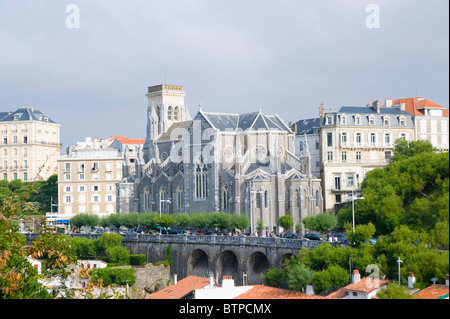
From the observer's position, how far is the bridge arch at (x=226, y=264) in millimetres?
79125

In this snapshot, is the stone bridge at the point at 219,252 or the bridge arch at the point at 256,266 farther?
the bridge arch at the point at 256,266

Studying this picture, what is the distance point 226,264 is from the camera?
80.2m

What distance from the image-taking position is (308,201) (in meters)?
89.6

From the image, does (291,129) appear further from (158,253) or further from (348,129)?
(158,253)

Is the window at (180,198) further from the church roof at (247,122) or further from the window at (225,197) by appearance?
the church roof at (247,122)

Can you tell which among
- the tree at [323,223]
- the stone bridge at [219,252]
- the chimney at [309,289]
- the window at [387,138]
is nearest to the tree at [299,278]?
the chimney at [309,289]

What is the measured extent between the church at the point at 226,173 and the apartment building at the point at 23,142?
22160mm

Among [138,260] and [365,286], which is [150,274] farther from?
[365,286]

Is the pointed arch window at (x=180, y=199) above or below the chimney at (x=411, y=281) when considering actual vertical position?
above

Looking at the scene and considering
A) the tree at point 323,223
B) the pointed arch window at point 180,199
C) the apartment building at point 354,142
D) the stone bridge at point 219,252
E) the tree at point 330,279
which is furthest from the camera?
the pointed arch window at point 180,199

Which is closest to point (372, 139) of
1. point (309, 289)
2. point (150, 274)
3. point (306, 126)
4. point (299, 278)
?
point (306, 126)

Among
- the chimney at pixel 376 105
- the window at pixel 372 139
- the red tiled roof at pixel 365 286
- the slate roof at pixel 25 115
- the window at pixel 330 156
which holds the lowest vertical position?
the red tiled roof at pixel 365 286
